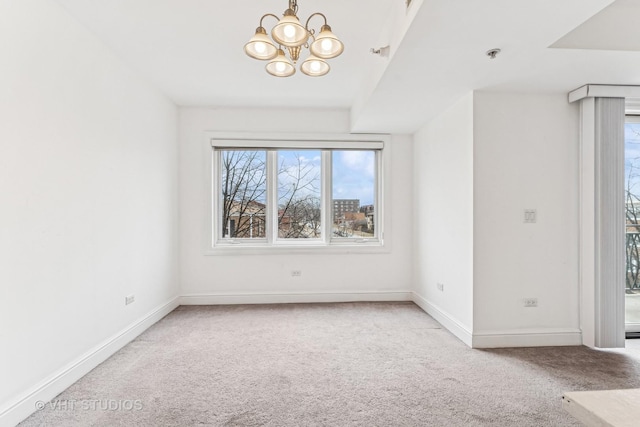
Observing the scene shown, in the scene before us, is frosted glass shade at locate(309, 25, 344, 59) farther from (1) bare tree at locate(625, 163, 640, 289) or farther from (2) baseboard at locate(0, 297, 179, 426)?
(1) bare tree at locate(625, 163, 640, 289)

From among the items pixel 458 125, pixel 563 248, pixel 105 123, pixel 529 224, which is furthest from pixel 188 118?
pixel 563 248

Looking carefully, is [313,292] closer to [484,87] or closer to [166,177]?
[166,177]

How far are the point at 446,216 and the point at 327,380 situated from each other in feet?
6.75

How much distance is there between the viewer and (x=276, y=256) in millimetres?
4152

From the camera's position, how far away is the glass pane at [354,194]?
436cm

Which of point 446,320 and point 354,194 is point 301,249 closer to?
point 354,194

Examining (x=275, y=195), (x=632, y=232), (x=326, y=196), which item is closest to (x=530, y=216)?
(x=632, y=232)

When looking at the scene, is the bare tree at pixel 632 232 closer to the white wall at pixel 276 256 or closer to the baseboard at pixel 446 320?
the baseboard at pixel 446 320

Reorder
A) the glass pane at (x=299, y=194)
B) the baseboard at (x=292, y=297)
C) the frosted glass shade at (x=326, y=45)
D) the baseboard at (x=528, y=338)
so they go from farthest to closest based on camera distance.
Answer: the glass pane at (x=299, y=194), the baseboard at (x=292, y=297), the baseboard at (x=528, y=338), the frosted glass shade at (x=326, y=45)

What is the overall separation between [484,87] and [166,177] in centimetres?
347

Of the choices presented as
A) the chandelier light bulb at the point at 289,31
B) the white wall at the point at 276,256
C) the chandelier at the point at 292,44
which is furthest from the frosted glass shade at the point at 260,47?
the white wall at the point at 276,256

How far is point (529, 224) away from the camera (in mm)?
2797

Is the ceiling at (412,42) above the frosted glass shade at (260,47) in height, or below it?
above

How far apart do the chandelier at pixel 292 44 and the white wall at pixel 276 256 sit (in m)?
2.09
